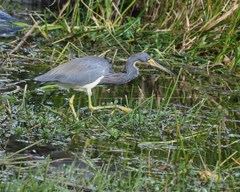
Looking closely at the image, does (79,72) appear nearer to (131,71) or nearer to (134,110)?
(131,71)

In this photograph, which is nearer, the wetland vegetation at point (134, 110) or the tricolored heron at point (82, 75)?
the wetland vegetation at point (134, 110)

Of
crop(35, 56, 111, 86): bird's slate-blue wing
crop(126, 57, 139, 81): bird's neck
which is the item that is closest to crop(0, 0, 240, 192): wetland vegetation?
crop(126, 57, 139, 81): bird's neck

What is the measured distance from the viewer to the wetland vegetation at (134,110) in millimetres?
6148

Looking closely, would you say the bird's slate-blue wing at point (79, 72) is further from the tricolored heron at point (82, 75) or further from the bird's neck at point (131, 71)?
the bird's neck at point (131, 71)

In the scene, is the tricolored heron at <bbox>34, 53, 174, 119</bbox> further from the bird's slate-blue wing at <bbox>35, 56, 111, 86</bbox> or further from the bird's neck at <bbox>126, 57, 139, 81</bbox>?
the bird's neck at <bbox>126, 57, 139, 81</bbox>

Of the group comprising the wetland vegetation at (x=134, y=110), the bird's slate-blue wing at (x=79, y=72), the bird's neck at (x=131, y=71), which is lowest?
the wetland vegetation at (x=134, y=110)

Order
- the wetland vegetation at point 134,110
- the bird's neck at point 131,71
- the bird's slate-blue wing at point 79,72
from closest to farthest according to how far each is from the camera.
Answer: the wetland vegetation at point 134,110
the bird's slate-blue wing at point 79,72
the bird's neck at point 131,71

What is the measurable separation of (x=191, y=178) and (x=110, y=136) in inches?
50.4

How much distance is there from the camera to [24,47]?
1095cm

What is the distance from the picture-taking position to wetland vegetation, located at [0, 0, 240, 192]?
6148 mm

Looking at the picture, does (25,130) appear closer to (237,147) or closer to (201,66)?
(237,147)

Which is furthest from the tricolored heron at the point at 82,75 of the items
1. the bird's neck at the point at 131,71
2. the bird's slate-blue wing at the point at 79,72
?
the bird's neck at the point at 131,71

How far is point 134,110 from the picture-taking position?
298 inches

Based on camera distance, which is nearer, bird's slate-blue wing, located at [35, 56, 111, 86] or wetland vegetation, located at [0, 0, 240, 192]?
wetland vegetation, located at [0, 0, 240, 192]
